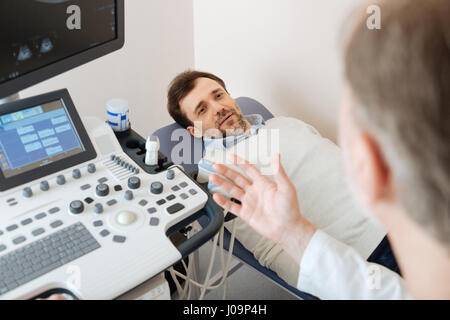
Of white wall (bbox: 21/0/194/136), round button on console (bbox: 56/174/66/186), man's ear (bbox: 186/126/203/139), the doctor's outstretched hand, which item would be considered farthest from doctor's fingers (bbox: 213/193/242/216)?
white wall (bbox: 21/0/194/136)

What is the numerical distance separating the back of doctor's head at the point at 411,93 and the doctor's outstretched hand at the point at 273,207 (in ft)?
1.44

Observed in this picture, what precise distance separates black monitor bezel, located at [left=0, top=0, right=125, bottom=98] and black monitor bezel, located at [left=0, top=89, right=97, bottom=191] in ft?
0.15

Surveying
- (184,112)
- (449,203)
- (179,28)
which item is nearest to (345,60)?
(449,203)

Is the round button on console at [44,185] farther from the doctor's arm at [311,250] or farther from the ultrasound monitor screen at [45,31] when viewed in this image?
the doctor's arm at [311,250]

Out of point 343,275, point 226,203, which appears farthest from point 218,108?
point 343,275

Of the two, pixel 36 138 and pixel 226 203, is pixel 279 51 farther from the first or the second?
pixel 36 138

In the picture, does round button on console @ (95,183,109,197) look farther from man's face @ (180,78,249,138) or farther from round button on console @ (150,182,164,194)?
man's face @ (180,78,249,138)

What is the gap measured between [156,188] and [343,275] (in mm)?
499

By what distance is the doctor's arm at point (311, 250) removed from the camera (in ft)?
3.24

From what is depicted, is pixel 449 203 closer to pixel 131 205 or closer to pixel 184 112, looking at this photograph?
pixel 131 205

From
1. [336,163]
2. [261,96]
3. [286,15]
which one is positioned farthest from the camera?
[261,96]

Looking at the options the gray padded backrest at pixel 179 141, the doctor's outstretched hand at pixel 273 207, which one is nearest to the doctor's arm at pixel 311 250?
the doctor's outstretched hand at pixel 273 207

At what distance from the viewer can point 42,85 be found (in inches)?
75.7

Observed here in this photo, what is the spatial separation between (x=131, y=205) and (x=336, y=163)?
72 centimetres
